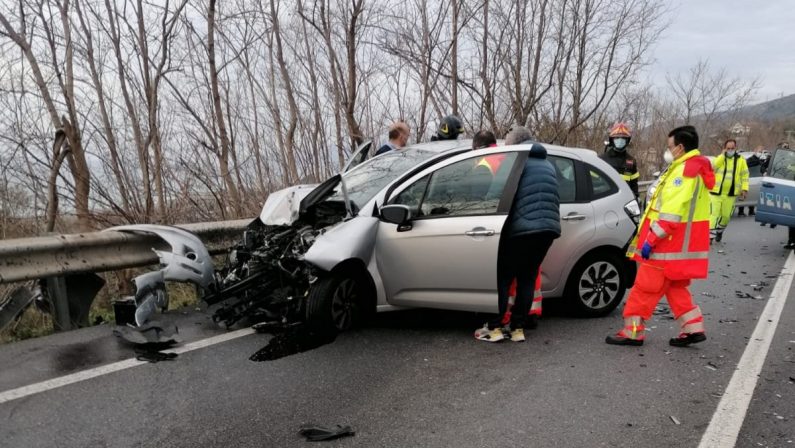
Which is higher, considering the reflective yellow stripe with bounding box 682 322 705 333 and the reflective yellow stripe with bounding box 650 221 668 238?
the reflective yellow stripe with bounding box 650 221 668 238

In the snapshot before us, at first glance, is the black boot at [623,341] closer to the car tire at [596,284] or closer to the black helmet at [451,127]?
the car tire at [596,284]

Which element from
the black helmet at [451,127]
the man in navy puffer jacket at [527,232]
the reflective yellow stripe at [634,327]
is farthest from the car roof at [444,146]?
the reflective yellow stripe at [634,327]

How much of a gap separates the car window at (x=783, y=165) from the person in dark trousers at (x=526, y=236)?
269 inches

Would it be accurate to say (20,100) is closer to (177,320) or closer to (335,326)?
(177,320)

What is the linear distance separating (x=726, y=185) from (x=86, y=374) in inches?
396

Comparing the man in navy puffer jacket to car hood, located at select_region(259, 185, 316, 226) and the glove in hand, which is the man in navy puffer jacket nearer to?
the glove in hand

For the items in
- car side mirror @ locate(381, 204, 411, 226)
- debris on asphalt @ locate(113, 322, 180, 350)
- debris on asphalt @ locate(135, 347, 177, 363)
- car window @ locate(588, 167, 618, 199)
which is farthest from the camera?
car window @ locate(588, 167, 618, 199)

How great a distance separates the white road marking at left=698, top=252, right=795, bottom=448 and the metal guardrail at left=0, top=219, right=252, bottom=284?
4.62 meters

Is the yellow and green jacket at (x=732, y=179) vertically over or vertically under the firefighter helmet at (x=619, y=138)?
under

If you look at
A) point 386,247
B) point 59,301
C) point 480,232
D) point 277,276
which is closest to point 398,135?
point 386,247

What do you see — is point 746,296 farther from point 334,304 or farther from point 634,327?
point 334,304

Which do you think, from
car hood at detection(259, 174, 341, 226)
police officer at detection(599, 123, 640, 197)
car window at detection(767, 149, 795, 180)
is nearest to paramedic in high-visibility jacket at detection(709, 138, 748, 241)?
car window at detection(767, 149, 795, 180)

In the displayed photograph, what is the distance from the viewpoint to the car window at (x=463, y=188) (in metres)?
4.48

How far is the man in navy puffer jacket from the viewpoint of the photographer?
14.0 ft
